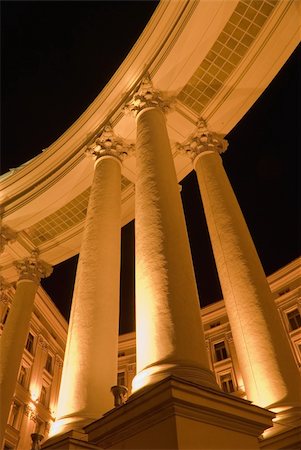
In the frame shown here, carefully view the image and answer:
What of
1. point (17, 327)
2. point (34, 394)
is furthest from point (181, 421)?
point (34, 394)

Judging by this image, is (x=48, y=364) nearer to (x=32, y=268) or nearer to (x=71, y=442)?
(x=32, y=268)

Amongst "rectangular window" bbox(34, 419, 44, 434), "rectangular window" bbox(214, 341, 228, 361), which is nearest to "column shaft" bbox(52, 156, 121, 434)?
"rectangular window" bbox(34, 419, 44, 434)

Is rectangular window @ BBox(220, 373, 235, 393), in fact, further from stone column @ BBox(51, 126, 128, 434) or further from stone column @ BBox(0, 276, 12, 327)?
stone column @ BBox(51, 126, 128, 434)

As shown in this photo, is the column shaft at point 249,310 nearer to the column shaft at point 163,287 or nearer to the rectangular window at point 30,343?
the column shaft at point 163,287

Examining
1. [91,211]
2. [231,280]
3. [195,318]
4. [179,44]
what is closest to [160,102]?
[179,44]

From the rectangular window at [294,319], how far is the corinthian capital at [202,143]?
3741 cm

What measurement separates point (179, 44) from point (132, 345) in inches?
2238

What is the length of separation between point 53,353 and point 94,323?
158 feet

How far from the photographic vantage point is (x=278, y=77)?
45031mm

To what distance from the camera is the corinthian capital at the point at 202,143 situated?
1045 inches

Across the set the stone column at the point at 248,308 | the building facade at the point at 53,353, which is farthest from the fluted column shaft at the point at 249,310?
the building facade at the point at 53,353

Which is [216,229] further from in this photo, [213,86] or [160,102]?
[213,86]

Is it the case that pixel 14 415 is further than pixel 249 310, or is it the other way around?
pixel 14 415

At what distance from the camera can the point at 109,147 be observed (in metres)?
26.4
